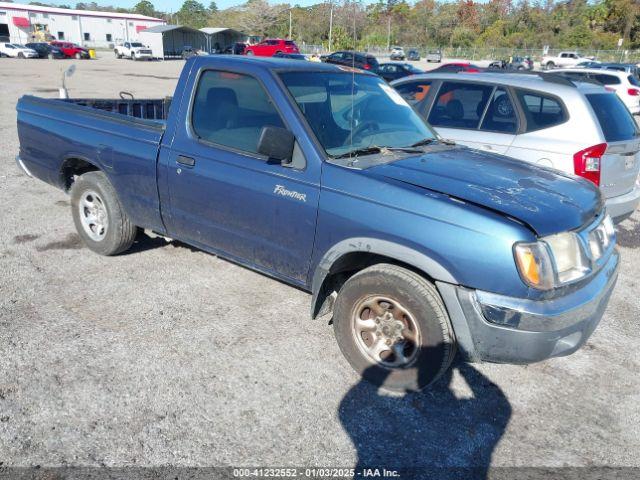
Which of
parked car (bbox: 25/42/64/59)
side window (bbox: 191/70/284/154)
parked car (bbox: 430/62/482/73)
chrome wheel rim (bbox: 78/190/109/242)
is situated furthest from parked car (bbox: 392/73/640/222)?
parked car (bbox: 25/42/64/59)

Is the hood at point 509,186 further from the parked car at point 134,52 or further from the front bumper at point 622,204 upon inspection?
the parked car at point 134,52

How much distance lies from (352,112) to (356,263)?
3.61 feet

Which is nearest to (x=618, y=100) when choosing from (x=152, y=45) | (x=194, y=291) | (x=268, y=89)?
(x=268, y=89)

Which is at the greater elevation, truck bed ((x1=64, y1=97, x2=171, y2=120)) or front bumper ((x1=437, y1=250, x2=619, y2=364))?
truck bed ((x1=64, y1=97, x2=171, y2=120))

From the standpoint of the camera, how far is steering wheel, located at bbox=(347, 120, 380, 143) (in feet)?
11.8

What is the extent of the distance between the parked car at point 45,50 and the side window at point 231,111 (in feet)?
165

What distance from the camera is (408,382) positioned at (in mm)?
3152

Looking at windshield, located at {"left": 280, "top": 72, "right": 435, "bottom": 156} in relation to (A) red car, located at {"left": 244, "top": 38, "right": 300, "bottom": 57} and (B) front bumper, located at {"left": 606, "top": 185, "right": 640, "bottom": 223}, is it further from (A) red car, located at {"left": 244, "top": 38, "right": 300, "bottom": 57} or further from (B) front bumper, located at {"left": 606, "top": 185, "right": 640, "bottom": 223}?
(A) red car, located at {"left": 244, "top": 38, "right": 300, "bottom": 57}

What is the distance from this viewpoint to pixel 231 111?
12.9 feet

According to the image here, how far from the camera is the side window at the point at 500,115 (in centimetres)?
577

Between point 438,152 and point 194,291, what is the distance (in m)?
2.34

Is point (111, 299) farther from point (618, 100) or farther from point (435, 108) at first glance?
point (618, 100)

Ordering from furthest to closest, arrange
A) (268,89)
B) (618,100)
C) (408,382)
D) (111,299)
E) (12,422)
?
(618,100)
(111,299)
(268,89)
(408,382)
(12,422)

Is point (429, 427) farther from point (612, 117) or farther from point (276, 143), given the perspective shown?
point (612, 117)
